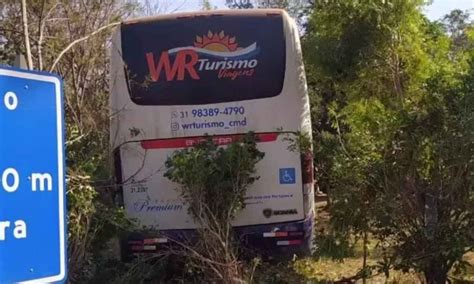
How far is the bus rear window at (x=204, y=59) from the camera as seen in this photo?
26.6ft

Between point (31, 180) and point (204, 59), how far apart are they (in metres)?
6.34

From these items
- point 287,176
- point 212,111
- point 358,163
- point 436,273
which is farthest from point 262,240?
point 436,273

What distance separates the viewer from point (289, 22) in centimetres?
814

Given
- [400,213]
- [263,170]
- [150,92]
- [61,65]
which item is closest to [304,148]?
[263,170]

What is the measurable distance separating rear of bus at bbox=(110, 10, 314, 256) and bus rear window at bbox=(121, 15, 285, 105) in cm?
1

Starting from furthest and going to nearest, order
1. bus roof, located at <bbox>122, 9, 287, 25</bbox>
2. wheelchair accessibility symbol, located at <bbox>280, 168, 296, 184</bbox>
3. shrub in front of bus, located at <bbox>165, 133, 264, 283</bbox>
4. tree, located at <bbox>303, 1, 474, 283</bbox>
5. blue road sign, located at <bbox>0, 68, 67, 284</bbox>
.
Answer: bus roof, located at <bbox>122, 9, 287, 25</bbox> < wheelchair accessibility symbol, located at <bbox>280, 168, 296, 184</bbox> < shrub in front of bus, located at <bbox>165, 133, 264, 283</bbox> < tree, located at <bbox>303, 1, 474, 283</bbox> < blue road sign, located at <bbox>0, 68, 67, 284</bbox>

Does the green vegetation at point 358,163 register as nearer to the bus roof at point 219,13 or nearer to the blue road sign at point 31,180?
the bus roof at point 219,13

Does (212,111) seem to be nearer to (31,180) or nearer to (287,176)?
(287,176)

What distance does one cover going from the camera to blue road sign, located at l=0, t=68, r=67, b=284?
5.99 ft

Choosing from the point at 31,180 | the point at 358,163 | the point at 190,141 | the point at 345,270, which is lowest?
the point at 345,270

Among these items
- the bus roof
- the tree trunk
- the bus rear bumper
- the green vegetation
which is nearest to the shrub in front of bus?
the green vegetation

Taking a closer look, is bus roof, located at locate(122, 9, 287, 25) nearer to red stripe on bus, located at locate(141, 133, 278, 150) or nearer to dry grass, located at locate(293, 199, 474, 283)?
red stripe on bus, located at locate(141, 133, 278, 150)

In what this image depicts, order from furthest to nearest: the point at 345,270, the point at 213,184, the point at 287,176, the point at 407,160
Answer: the point at 345,270 < the point at 287,176 < the point at 213,184 < the point at 407,160

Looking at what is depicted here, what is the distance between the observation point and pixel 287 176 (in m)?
8.05
